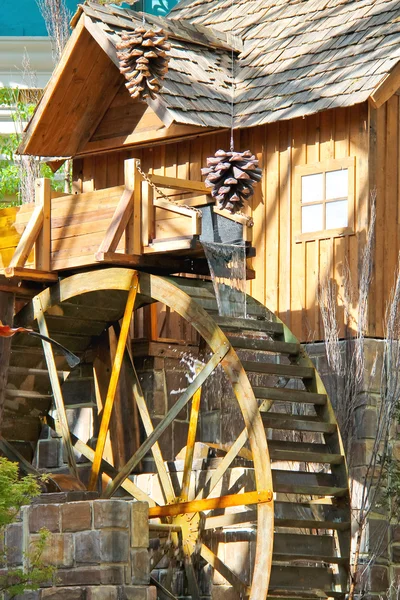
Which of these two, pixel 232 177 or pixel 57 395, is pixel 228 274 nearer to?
pixel 232 177

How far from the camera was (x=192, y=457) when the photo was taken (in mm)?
14500

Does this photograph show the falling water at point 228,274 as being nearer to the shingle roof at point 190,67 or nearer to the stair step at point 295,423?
the stair step at point 295,423

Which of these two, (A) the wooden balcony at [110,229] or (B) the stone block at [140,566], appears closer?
(B) the stone block at [140,566]

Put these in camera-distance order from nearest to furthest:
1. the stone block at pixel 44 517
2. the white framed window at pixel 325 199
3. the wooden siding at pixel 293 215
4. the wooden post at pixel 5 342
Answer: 1. the stone block at pixel 44 517
2. the wooden siding at pixel 293 215
3. the white framed window at pixel 325 199
4. the wooden post at pixel 5 342

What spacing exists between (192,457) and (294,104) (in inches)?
142

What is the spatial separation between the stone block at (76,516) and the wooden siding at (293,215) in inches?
138

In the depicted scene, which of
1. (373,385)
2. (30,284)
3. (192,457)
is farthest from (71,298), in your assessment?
(373,385)

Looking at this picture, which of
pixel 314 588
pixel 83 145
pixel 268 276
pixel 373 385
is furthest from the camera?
pixel 83 145

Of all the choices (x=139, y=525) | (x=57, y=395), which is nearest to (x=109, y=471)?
(x=57, y=395)

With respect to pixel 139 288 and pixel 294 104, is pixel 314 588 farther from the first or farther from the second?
pixel 294 104

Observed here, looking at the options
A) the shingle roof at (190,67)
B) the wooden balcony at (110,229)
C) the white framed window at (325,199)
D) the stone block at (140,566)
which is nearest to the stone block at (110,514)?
the stone block at (140,566)

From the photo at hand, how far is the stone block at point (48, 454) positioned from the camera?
664 inches

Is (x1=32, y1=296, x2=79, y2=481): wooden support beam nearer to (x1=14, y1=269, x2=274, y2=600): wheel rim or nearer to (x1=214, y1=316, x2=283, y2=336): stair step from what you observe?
(x1=14, y1=269, x2=274, y2=600): wheel rim

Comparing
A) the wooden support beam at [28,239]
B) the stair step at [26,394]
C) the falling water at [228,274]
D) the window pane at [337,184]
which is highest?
the window pane at [337,184]
